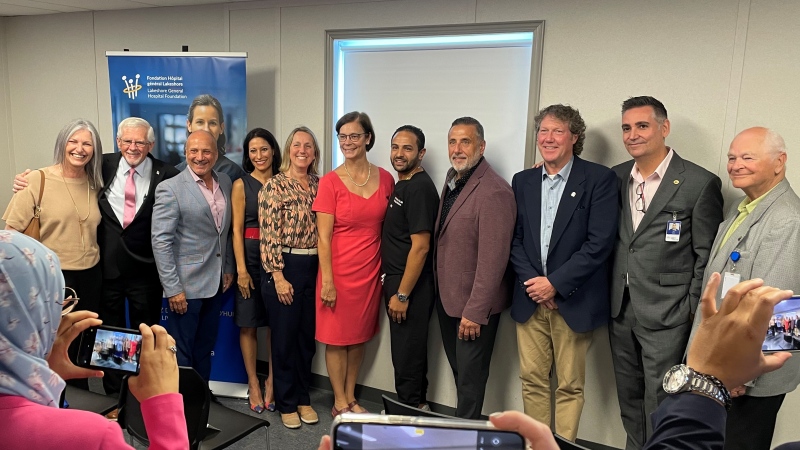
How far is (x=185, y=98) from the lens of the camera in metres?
4.07

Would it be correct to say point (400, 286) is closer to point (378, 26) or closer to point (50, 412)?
point (378, 26)

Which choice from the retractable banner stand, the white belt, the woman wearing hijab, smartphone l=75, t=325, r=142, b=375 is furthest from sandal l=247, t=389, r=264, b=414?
the woman wearing hijab

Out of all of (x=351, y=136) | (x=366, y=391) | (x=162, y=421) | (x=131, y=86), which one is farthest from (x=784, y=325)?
(x=131, y=86)

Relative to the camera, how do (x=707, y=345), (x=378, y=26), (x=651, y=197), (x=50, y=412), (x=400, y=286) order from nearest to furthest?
(x=707, y=345) → (x=50, y=412) → (x=651, y=197) → (x=400, y=286) → (x=378, y=26)

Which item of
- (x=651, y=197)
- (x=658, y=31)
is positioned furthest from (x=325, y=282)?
(x=658, y=31)

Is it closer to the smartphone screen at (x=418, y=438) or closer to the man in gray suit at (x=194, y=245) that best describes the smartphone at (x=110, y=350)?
the smartphone screen at (x=418, y=438)

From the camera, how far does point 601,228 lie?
9.38 feet

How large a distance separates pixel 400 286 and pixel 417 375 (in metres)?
0.63

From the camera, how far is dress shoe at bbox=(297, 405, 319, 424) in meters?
3.70

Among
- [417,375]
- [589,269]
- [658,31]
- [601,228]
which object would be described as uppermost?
[658,31]

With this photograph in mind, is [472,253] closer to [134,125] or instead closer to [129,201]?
[129,201]

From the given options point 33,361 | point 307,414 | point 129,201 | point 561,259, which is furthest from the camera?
point 307,414

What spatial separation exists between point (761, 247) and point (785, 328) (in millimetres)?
1029

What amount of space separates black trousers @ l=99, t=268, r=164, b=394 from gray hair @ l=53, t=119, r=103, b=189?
24.4 inches
